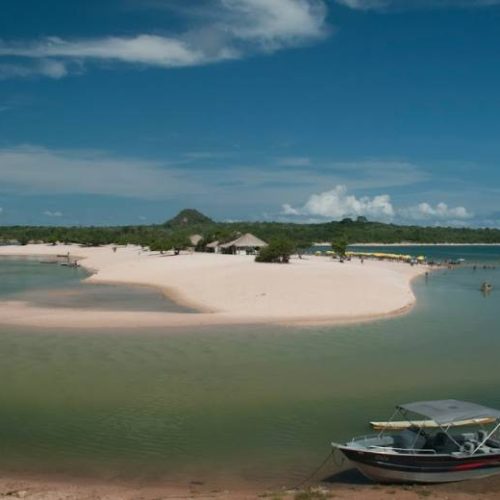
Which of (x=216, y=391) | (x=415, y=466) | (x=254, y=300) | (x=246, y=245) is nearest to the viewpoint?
(x=415, y=466)

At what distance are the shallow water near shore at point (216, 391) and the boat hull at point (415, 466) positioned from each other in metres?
1.89

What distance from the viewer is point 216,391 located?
24.5 m

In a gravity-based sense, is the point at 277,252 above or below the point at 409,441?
above

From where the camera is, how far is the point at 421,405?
16.8 m

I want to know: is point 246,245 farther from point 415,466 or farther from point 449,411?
point 415,466

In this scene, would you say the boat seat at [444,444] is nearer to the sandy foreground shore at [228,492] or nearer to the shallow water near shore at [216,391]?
the sandy foreground shore at [228,492]

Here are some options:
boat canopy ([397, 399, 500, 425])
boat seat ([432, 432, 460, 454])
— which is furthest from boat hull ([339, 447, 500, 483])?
boat canopy ([397, 399, 500, 425])

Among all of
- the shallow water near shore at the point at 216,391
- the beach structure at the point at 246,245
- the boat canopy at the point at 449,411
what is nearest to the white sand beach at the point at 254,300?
the shallow water near shore at the point at 216,391

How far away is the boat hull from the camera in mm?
15430

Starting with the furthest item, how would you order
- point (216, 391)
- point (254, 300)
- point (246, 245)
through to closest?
point (246, 245) < point (254, 300) < point (216, 391)

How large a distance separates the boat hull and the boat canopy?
91 cm

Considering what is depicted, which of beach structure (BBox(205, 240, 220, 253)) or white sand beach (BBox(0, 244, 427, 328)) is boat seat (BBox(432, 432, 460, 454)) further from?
beach structure (BBox(205, 240, 220, 253))

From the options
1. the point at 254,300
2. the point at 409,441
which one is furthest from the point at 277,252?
the point at 409,441

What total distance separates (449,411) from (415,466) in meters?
1.71
